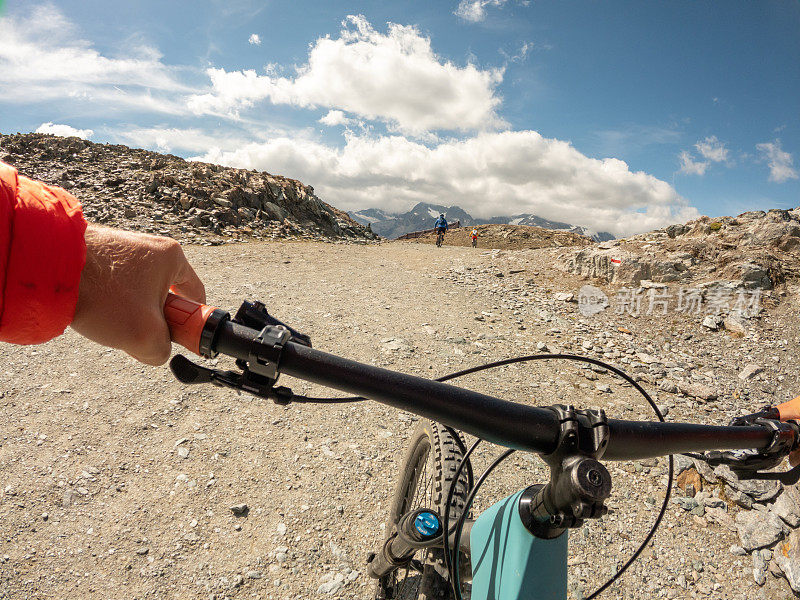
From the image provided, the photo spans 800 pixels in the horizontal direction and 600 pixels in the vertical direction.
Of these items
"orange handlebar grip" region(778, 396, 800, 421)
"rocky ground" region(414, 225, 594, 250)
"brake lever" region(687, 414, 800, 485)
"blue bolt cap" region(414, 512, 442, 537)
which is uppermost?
"rocky ground" region(414, 225, 594, 250)

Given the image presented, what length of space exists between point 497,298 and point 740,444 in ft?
27.0

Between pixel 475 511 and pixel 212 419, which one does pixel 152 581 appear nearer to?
pixel 212 419

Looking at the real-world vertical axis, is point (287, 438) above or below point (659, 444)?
below

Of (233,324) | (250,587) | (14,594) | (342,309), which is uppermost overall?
(233,324)

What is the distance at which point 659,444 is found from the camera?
127 centimetres

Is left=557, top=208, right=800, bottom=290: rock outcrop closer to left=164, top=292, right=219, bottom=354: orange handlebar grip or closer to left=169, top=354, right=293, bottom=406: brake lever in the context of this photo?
left=169, top=354, right=293, bottom=406: brake lever

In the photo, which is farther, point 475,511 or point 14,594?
point 475,511

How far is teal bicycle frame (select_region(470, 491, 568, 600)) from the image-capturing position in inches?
51.3

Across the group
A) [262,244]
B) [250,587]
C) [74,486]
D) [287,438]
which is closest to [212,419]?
[287,438]

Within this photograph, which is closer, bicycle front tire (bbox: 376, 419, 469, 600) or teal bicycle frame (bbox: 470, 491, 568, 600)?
teal bicycle frame (bbox: 470, 491, 568, 600)

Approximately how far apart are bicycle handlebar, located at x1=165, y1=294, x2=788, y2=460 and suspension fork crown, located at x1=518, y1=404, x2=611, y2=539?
41 millimetres

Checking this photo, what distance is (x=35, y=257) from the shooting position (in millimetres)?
912
